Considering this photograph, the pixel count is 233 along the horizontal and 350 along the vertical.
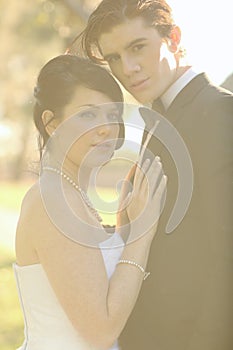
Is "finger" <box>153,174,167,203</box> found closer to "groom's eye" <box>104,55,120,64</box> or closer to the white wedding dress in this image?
the white wedding dress

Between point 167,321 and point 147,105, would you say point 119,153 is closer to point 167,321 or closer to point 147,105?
point 147,105

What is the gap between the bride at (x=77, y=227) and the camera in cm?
217

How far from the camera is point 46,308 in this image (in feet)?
7.68

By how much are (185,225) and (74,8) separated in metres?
1.90

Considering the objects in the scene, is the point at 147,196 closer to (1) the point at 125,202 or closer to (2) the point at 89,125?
(1) the point at 125,202

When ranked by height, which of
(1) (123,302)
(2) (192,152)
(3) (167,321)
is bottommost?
(3) (167,321)

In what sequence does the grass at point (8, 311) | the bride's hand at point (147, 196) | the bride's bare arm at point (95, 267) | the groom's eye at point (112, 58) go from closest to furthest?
the bride's bare arm at point (95, 267), the bride's hand at point (147, 196), the groom's eye at point (112, 58), the grass at point (8, 311)

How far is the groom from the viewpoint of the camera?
231 cm

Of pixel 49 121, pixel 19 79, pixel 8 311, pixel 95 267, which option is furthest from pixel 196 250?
pixel 19 79

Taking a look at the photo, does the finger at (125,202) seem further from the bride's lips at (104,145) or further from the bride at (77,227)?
the bride's lips at (104,145)

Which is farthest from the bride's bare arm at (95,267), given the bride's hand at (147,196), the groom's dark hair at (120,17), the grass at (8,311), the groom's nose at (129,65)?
A: the grass at (8,311)

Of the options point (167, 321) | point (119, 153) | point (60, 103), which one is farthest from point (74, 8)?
point (167, 321)

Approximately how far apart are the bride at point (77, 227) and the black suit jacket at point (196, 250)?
0.31ft

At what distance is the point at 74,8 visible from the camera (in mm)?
3930
